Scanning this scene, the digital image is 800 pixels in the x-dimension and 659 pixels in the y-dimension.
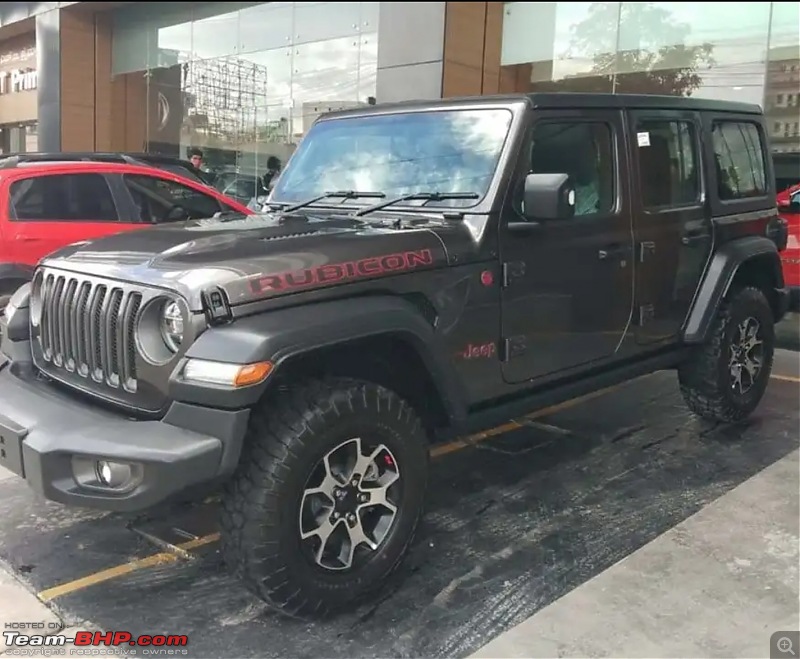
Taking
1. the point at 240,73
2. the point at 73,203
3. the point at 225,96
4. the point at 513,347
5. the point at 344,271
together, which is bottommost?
the point at 513,347

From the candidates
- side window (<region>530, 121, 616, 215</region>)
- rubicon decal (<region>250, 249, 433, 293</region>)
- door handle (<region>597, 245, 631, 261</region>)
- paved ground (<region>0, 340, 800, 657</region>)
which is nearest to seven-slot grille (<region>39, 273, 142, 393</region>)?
rubicon decal (<region>250, 249, 433, 293</region>)

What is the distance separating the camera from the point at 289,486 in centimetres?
294

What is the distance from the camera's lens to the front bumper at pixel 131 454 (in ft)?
9.04

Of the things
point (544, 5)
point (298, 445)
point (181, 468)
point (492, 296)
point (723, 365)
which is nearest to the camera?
point (181, 468)

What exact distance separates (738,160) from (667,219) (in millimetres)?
1116

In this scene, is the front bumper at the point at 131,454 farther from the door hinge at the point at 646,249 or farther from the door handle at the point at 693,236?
the door handle at the point at 693,236

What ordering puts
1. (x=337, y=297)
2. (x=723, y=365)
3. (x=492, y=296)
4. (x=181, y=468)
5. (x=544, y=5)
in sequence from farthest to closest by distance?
(x=544, y=5) → (x=723, y=365) → (x=492, y=296) → (x=337, y=297) → (x=181, y=468)

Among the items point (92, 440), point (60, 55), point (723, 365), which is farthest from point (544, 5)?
point (60, 55)

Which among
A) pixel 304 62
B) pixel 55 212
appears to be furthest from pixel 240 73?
pixel 55 212

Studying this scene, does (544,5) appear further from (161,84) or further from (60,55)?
(60,55)

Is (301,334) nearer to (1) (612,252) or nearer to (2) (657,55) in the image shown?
(1) (612,252)

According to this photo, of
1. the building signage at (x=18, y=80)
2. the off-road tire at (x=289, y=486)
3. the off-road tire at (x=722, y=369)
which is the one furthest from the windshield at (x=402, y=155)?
the building signage at (x=18, y=80)

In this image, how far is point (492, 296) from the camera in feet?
12.2

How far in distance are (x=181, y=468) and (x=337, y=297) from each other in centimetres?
85
